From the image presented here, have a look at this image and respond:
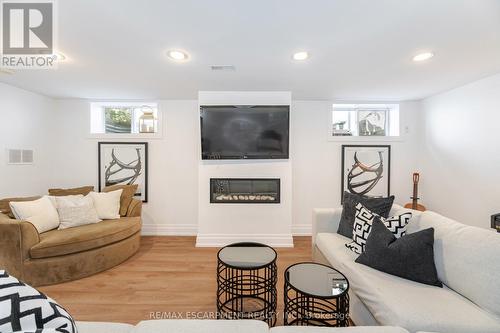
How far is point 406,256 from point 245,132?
2344 millimetres

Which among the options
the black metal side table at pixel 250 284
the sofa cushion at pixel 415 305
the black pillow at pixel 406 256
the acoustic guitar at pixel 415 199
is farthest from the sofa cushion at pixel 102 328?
the acoustic guitar at pixel 415 199

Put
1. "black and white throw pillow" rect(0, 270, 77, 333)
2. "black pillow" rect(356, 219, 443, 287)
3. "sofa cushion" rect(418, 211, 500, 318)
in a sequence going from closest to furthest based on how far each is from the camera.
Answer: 1. "black and white throw pillow" rect(0, 270, 77, 333)
2. "sofa cushion" rect(418, 211, 500, 318)
3. "black pillow" rect(356, 219, 443, 287)

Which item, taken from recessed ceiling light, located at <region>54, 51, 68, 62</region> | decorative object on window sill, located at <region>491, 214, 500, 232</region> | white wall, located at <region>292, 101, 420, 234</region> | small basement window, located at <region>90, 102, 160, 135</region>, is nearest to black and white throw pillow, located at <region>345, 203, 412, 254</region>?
decorative object on window sill, located at <region>491, 214, 500, 232</region>

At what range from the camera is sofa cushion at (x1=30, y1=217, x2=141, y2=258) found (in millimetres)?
2229

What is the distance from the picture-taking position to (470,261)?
1.36 meters

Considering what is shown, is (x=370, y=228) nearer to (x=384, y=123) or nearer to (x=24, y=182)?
(x=384, y=123)

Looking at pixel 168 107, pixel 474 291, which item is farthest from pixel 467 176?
pixel 168 107

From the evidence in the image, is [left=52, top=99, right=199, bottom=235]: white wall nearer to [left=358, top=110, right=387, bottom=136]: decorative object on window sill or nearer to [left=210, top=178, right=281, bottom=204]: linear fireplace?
[left=210, top=178, right=281, bottom=204]: linear fireplace

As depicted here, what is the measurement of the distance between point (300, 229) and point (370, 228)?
1.88 m

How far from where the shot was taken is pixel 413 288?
4.69 feet

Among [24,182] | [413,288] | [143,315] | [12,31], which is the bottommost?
[143,315]

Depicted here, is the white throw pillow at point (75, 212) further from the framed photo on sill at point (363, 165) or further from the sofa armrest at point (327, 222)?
the framed photo on sill at point (363, 165)

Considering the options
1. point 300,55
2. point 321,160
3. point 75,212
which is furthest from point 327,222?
point 75,212

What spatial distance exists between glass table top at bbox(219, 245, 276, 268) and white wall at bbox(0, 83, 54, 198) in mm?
3255
